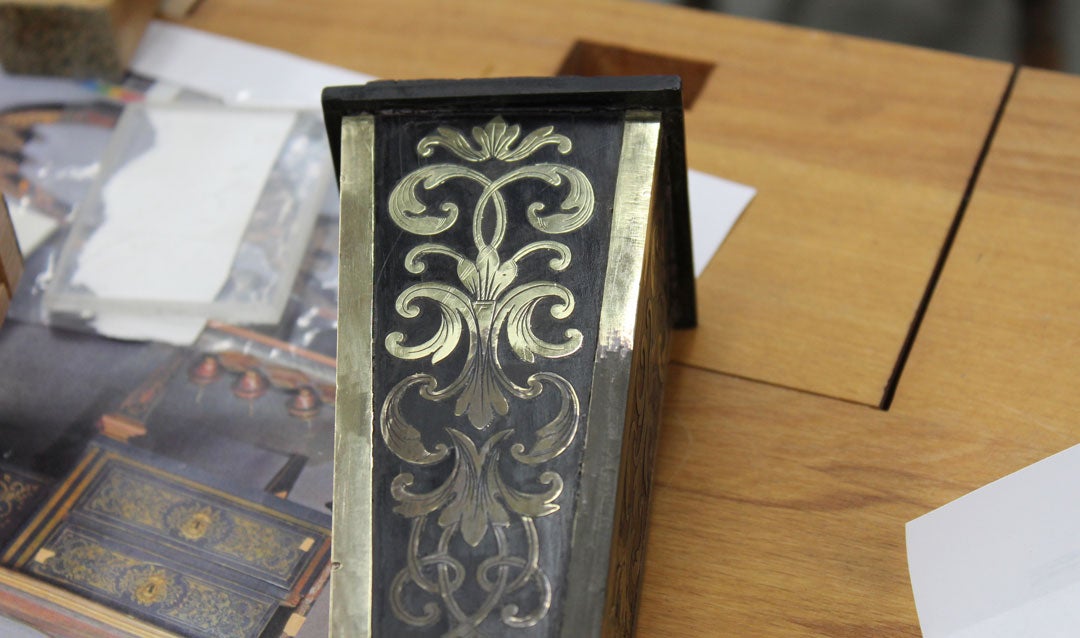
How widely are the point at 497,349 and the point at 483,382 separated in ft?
0.06

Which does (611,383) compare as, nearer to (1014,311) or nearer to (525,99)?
(525,99)

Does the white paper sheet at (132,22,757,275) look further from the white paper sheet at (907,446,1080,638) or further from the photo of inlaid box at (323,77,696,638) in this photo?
the white paper sheet at (907,446,1080,638)

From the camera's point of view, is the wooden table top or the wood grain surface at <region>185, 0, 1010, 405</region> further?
the wood grain surface at <region>185, 0, 1010, 405</region>

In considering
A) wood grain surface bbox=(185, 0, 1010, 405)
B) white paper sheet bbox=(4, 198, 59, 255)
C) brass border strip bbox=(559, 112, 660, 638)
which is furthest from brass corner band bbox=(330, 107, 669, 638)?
white paper sheet bbox=(4, 198, 59, 255)

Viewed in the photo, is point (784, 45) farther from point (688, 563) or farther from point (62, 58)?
point (62, 58)

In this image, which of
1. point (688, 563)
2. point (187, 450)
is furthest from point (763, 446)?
point (187, 450)

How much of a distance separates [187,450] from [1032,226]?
59cm

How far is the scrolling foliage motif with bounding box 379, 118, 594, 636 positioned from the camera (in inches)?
20.5

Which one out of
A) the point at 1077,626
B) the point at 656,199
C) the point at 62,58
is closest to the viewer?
the point at 1077,626

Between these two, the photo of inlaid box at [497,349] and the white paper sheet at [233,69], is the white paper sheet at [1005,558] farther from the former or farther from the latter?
the white paper sheet at [233,69]

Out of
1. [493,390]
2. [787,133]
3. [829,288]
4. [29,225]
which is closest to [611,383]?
[493,390]

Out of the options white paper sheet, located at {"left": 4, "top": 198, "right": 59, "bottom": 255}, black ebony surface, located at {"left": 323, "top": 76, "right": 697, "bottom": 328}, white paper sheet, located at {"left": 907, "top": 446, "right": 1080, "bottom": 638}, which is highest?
white paper sheet, located at {"left": 4, "top": 198, "right": 59, "bottom": 255}

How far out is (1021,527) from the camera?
22.5 inches

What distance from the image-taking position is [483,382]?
559 millimetres
